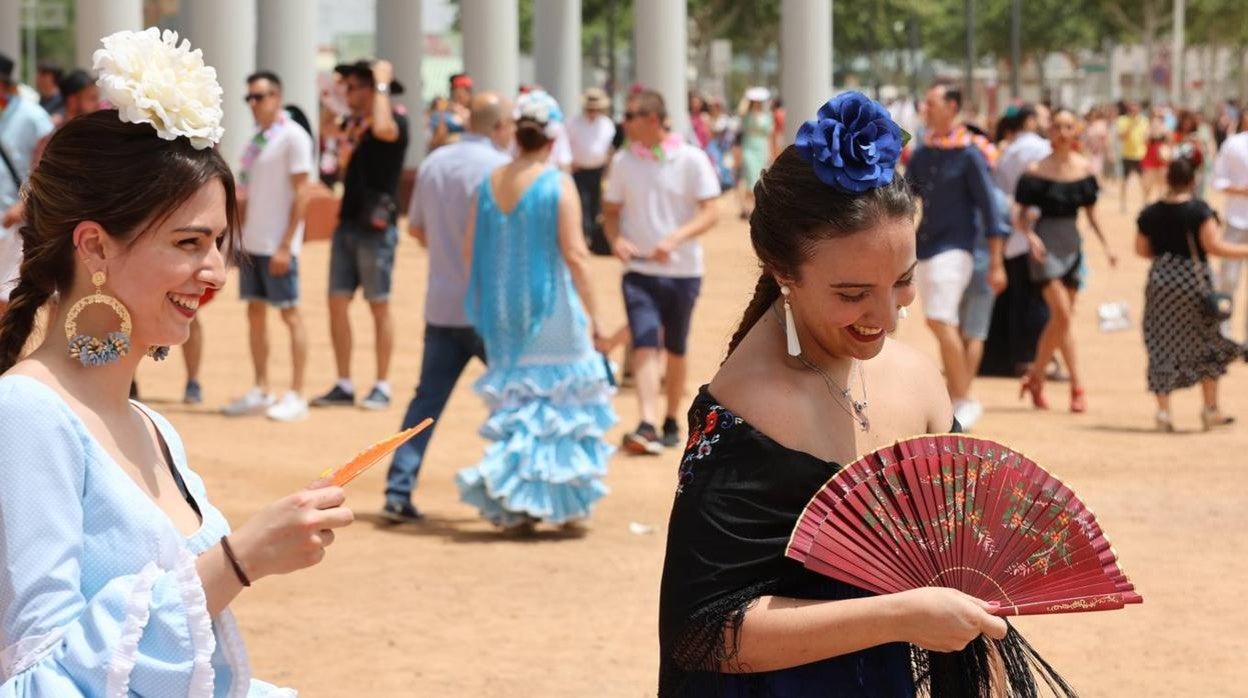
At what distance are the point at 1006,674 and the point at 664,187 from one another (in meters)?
9.15

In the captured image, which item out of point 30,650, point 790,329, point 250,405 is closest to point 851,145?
point 790,329

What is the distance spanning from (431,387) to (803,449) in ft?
22.1

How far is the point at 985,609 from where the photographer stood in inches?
121

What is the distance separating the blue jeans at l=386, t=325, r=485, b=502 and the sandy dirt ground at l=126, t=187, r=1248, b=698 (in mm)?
262

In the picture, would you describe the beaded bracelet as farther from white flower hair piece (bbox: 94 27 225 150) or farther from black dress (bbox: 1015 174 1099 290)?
black dress (bbox: 1015 174 1099 290)

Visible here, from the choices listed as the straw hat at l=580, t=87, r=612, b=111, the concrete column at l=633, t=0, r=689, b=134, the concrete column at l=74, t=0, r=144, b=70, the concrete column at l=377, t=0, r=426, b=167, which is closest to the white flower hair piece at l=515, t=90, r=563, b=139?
the straw hat at l=580, t=87, r=612, b=111

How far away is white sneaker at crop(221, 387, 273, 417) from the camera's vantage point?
1344 cm

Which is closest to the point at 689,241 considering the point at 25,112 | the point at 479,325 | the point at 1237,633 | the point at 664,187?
the point at 664,187

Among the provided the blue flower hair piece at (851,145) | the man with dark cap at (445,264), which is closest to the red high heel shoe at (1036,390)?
the man with dark cap at (445,264)

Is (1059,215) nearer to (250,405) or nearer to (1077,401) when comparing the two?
(1077,401)

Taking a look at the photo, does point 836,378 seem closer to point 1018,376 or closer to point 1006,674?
point 1006,674

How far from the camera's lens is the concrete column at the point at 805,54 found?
22.5 meters

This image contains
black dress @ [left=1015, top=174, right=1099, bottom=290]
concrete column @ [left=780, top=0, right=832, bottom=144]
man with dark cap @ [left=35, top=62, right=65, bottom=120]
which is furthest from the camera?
concrete column @ [left=780, top=0, right=832, bottom=144]

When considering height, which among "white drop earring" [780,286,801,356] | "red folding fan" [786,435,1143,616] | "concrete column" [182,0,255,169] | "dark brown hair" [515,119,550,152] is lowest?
"red folding fan" [786,435,1143,616]
